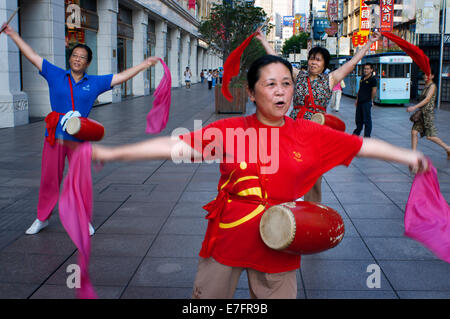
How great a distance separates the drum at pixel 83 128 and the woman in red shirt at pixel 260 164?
5.45 ft

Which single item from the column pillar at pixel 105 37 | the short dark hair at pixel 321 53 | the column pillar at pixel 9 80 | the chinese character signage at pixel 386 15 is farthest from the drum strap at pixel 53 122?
the chinese character signage at pixel 386 15

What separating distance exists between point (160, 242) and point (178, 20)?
33785mm

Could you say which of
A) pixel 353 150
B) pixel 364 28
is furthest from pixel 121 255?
pixel 364 28

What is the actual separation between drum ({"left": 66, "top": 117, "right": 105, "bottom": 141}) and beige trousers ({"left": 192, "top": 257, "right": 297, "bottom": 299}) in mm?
1758

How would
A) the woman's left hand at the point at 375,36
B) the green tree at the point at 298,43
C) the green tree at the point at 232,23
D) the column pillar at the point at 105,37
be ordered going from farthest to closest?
the green tree at the point at 298,43, the green tree at the point at 232,23, the column pillar at the point at 105,37, the woman's left hand at the point at 375,36

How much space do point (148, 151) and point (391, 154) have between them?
1.08 m

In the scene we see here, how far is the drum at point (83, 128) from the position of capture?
3.66 metres

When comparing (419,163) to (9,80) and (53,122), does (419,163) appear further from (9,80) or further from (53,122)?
(9,80)

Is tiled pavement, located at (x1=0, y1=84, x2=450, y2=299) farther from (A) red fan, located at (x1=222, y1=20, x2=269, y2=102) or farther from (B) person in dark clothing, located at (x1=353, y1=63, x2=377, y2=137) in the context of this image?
(B) person in dark clothing, located at (x1=353, y1=63, x2=377, y2=137)

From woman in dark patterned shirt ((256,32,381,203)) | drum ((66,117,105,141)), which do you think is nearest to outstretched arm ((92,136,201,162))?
drum ((66,117,105,141))

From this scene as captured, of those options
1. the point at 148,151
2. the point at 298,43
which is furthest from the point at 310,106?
the point at 298,43

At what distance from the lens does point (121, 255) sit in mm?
4379

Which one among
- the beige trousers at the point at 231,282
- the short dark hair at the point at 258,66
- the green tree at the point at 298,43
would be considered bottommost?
the beige trousers at the point at 231,282

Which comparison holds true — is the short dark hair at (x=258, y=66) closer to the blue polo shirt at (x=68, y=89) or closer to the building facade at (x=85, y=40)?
the blue polo shirt at (x=68, y=89)
